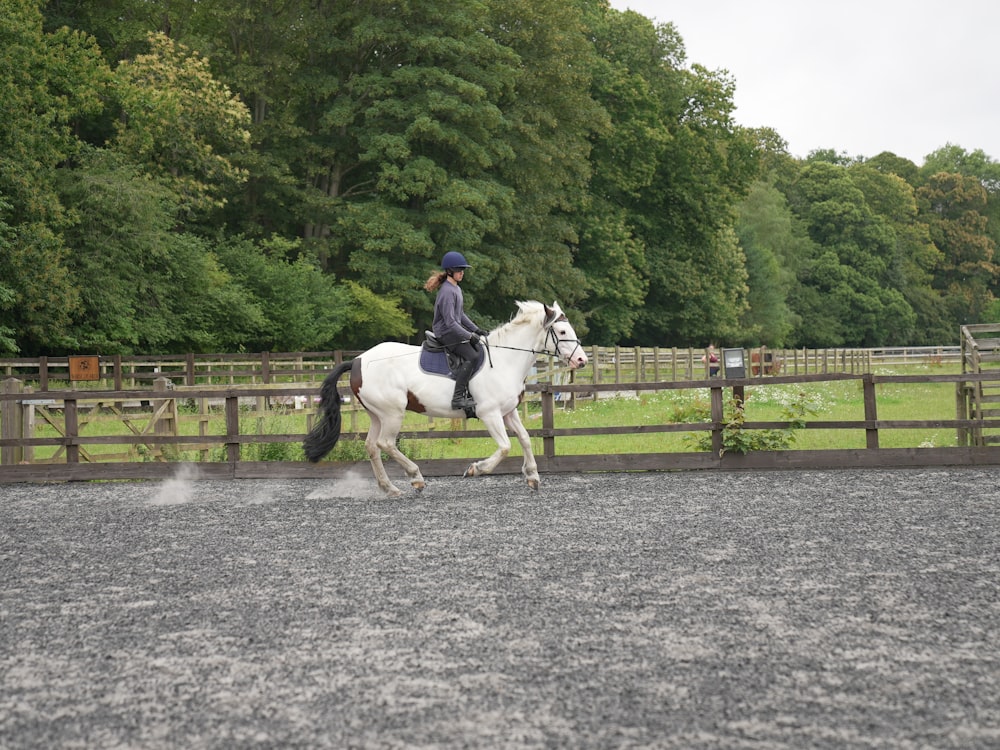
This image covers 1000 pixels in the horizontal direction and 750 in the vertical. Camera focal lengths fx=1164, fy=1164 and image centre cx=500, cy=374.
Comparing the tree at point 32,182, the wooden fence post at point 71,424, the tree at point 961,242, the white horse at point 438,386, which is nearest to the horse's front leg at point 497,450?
the white horse at point 438,386

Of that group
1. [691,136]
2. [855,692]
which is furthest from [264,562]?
[691,136]

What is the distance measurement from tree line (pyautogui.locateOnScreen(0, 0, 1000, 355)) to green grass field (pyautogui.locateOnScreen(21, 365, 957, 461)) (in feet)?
22.1

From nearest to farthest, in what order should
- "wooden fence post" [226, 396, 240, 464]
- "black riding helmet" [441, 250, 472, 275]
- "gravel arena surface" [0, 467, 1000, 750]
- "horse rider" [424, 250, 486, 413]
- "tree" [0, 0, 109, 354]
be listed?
"gravel arena surface" [0, 467, 1000, 750] < "black riding helmet" [441, 250, 472, 275] < "horse rider" [424, 250, 486, 413] < "wooden fence post" [226, 396, 240, 464] < "tree" [0, 0, 109, 354]

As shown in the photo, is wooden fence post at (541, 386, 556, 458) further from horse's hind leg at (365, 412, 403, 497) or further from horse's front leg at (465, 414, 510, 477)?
horse's hind leg at (365, 412, 403, 497)

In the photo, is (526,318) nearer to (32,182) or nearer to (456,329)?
(456,329)

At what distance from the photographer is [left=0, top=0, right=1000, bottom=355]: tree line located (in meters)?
29.3

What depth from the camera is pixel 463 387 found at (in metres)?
12.4

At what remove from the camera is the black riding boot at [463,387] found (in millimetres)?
12383

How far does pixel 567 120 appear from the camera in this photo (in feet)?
147

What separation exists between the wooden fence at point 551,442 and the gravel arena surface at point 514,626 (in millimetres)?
2641

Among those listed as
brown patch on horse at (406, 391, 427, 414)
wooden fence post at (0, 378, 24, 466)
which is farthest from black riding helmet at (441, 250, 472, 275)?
wooden fence post at (0, 378, 24, 466)

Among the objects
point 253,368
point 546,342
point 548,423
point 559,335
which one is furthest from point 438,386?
point 253,368

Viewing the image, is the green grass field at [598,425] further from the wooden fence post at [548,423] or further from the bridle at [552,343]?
the bridle at [552,343]

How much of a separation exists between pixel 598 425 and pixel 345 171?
21.5m
